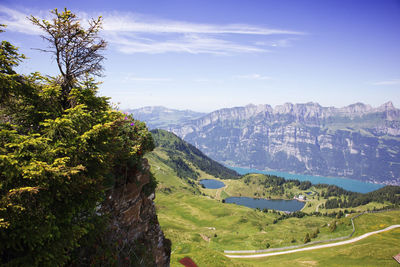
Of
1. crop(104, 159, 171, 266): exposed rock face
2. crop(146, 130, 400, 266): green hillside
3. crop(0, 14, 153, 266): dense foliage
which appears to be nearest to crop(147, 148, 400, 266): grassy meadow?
crop(146, 130, 400, 266): green hillside

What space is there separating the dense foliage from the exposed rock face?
317cm

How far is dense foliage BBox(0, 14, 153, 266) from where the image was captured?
9781 mm

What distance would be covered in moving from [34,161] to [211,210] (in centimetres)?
18413

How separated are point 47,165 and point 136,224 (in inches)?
471

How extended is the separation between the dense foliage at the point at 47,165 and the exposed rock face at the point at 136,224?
10.4 feet

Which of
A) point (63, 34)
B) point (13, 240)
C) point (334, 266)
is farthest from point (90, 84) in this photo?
point (334, 266)

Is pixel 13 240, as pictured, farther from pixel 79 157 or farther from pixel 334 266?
pixel 334 266

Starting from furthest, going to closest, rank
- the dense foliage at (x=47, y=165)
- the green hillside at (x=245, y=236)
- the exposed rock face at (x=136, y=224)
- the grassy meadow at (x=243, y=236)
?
1. the grassy meadow at (x=243, y=236)
2. the green hillside at (x=245, y=236)
3. the exposed rock face at (x=136, y=224)
4. the dense foliage at (x=47, y=165)

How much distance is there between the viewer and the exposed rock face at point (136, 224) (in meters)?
17.5

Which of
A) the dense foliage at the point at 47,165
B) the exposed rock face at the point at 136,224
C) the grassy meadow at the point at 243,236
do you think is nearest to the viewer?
the dense foliage at the point at 47,165

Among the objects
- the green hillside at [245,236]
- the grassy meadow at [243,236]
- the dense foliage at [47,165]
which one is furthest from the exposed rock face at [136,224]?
the grassy meadow at [243,236]

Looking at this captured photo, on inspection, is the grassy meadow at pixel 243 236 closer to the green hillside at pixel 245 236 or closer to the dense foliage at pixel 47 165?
the green hillside at pixel 245 236

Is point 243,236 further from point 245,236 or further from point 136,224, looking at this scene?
point 136,224

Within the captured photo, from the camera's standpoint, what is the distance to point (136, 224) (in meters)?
20.3
